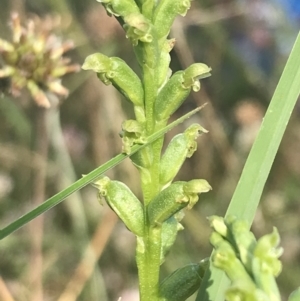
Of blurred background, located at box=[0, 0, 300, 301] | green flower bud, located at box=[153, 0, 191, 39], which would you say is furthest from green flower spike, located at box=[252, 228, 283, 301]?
blurred background, located at box=[0, 0, 300, 301]

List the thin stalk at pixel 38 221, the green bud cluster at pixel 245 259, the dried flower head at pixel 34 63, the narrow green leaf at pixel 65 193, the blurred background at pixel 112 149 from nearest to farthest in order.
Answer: the green bud cluster at pixel 245 259, the narrow green leaf at pixel 65 193, the dried flower head at pixel 34 63, the thin stalk at pixel 38 221, the blurred background at pixel 112 149

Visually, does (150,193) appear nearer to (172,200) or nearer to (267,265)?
(172,200)

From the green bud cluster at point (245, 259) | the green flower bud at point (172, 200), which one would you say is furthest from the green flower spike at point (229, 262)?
the green flower bud at point (172, 200)

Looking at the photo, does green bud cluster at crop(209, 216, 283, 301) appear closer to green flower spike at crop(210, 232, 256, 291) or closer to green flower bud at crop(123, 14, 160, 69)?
green flower spike at crop(210, 232, 256, 291)

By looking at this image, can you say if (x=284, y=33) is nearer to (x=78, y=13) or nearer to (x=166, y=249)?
(x=78, y=13)

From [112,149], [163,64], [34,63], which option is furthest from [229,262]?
[112,149]

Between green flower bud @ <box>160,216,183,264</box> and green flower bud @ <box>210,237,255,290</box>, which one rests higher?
green flower bud @ <box>160,216,183,264</box>

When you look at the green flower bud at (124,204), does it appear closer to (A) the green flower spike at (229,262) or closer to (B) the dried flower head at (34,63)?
(A) the green flower spike at (229,262)
